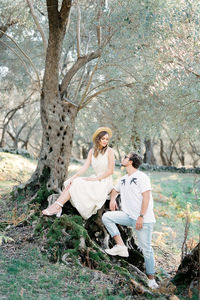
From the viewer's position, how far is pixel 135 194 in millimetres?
4750

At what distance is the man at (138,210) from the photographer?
462 centimetres

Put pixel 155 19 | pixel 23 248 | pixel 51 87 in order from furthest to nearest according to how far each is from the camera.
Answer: pixel 51 87 < pixel 155 19 < pixel 23 248

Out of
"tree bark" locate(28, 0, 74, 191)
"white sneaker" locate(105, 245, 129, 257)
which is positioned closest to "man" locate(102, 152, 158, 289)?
"white sneaker" locate(105, 245, 129, 257)

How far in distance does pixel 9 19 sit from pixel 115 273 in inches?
427

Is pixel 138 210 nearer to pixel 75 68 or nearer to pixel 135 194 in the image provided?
pixel 135 194

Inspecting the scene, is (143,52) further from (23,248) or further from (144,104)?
(23,248)

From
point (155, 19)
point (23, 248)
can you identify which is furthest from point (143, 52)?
point (23, 248)

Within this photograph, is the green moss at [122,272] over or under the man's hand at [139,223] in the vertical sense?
under

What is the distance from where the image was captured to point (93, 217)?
19.3ft

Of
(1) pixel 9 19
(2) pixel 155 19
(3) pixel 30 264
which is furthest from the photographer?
(1) pixel 9 19

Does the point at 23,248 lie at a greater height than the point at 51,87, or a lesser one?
lesser

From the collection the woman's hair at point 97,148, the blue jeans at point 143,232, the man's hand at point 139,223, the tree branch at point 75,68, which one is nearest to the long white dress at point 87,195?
the woman's hair at point 97,148

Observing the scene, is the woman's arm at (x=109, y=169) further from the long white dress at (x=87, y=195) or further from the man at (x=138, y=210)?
the man at (x=138, y=210)

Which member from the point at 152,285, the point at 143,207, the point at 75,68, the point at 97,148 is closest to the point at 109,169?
the point at 97,148
